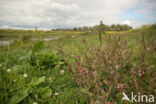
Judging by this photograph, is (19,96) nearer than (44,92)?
Yes

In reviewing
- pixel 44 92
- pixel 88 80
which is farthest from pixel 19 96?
pixel 88 80

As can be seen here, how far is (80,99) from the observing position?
1.38 meters

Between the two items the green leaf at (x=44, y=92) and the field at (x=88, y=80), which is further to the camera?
the green leaf at (x=44, y=92)

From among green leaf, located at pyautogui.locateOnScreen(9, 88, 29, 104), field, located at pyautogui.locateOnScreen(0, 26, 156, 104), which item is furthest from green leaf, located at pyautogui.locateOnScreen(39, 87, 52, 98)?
green leaf, located at pyautogui.locateOnScreen(9, 88, 29, 104)

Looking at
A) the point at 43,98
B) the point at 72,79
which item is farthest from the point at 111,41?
the point at 43,98

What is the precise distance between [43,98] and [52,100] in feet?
0.47

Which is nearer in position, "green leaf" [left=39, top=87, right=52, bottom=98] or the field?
the field

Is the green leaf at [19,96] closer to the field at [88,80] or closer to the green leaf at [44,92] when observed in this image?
the field at [88,80]

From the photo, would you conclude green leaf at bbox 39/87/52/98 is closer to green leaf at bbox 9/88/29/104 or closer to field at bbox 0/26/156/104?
field at bbox 0/26/156/104

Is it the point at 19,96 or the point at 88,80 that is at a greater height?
the point at 88,80

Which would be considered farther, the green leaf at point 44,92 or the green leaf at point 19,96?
the green leaf at point 44,92

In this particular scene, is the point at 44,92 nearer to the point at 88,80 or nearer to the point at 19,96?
the point at 19,96

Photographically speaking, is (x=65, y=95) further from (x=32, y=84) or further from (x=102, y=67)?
(x=102, y=67)

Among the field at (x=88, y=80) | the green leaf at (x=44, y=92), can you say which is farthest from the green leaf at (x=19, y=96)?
the green leaf at (x=44, y=92)
